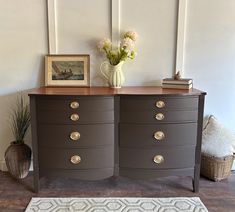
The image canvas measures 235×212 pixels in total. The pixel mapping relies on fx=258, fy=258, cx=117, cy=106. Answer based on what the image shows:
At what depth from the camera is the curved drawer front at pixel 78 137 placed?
2078mm

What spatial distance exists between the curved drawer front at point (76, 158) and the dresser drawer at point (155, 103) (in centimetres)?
39

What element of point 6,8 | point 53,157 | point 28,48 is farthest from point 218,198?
point 6,8

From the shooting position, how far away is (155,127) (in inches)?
82.5

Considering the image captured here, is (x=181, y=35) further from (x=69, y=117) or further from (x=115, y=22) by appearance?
(x=69, y=117)

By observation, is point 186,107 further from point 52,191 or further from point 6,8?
point 6,8

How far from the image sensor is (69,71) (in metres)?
2.49

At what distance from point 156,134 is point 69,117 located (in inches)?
28.2

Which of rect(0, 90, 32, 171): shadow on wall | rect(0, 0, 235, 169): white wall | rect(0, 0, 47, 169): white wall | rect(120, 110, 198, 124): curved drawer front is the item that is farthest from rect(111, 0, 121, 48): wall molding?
rect(0, 90, 32, 171): shadow on wall

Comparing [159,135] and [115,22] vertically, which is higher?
[115,22]

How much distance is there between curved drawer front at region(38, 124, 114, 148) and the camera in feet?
6.82

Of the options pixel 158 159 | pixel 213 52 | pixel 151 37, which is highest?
pixel 151 37

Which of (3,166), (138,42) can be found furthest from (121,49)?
(3,166)

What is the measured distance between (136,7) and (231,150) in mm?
1608

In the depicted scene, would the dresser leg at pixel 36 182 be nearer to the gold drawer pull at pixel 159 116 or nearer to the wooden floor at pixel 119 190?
the wooden floor at pixel 119 190
